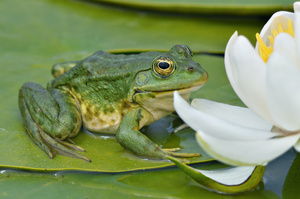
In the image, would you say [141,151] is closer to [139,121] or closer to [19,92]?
[139,121]

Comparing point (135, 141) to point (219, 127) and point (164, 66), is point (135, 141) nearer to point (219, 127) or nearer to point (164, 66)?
point (164, 66)

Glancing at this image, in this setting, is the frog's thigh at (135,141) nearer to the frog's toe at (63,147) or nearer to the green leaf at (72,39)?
the green leaf at (72,39)

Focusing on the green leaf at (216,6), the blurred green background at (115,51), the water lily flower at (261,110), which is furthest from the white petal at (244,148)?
the green leaf at (216,6)

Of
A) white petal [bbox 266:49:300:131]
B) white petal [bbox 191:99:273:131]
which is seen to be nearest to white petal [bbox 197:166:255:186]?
white petal [bbox 191:99:273:131]

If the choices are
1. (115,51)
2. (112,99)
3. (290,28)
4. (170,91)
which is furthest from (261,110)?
(115,51)

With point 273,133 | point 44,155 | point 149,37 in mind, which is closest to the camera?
point 273,133

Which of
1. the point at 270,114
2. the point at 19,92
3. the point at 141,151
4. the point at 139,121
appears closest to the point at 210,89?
the point at 139,121

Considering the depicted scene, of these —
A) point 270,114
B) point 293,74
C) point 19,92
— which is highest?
point 293,74
